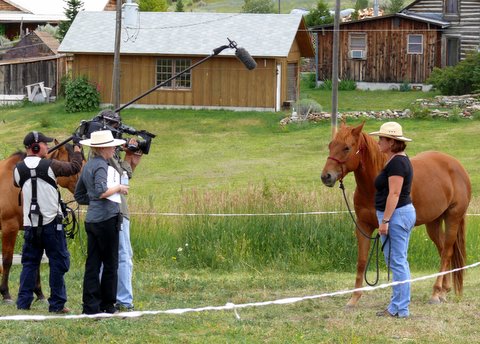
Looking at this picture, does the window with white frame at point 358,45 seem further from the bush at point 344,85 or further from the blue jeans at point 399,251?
the blue jeans at point 399,251

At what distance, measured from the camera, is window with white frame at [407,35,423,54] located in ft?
157

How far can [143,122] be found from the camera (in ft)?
122

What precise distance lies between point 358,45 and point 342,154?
128 ft

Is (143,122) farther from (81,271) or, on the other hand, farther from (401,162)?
(401,162)

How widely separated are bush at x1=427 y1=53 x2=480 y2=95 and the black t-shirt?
31.9 m

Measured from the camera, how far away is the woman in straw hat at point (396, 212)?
987 centimetres

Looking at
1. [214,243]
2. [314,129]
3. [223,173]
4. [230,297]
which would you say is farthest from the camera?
[314,129]

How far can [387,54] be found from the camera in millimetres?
48312

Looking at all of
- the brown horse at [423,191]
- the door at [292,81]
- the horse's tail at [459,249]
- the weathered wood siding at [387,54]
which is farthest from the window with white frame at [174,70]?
the horse's tail at [459,249]

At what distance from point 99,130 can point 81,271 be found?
3.68m

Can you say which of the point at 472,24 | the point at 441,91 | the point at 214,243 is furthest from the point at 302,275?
the point at 472,24

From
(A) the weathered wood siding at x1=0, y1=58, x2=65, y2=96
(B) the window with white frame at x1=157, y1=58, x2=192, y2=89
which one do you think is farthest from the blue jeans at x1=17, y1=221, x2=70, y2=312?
(A) the weathered wood siding at x1=0, y1=58, x2=65, y2=96

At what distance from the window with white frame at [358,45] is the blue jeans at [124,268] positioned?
39.5 meters

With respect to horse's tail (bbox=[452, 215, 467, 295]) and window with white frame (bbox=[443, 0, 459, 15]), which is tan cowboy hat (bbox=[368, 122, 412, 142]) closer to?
horse's tail (bbox=[452, 215, 467, 295])
